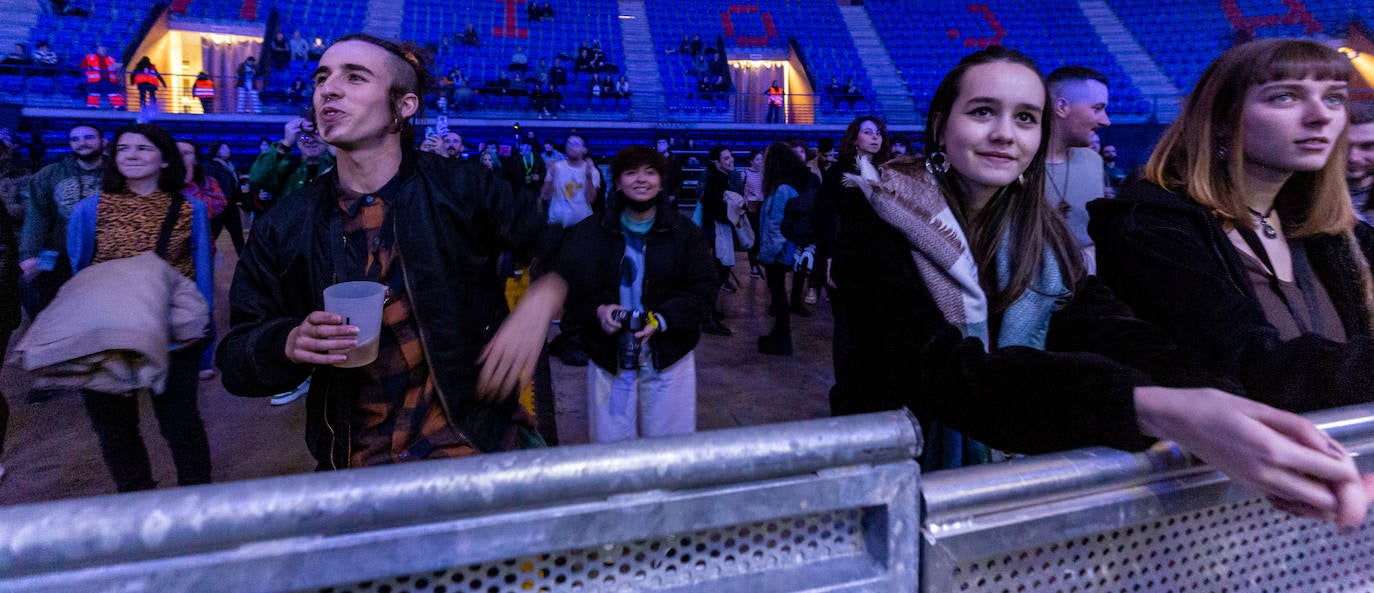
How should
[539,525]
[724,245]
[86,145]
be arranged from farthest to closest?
[724,245] → [86,145] → [539,525]

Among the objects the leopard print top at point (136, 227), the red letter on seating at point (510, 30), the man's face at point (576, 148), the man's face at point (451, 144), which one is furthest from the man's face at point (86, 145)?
the red letter on seating at point (510, 30)

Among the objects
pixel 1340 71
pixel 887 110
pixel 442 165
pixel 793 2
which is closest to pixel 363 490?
pixel 442 165

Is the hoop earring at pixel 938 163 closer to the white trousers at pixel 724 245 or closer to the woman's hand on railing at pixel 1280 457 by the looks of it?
the woman's hand on railing at pixel 1280 457

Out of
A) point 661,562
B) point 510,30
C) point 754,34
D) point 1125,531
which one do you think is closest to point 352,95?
point 661,562

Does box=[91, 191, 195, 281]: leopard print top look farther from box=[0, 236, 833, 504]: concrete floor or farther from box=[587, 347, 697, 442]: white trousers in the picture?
box=[587, 347, 697, 442]: white trousers

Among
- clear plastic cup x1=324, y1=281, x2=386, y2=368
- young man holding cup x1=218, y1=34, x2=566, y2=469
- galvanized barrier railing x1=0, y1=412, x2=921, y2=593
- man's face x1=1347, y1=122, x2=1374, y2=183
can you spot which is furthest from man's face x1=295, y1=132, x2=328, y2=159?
man's face x1=1347, y1=122, x2=1374, y2=183

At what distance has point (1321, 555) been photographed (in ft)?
3.12

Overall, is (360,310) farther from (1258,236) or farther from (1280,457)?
(1258,236)

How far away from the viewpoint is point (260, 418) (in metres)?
4.16

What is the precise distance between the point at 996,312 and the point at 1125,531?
0.59 m

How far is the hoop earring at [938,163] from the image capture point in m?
1.41

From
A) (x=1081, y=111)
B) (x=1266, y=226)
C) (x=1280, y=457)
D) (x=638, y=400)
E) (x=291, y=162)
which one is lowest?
(x=638, y=400)

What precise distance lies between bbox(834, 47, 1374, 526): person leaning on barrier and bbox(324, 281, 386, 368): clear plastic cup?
0.84m

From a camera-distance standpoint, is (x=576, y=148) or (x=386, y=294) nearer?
(x=386, y=294)
